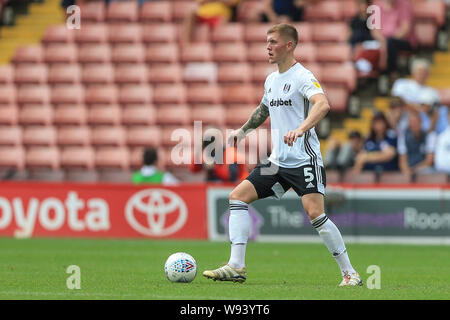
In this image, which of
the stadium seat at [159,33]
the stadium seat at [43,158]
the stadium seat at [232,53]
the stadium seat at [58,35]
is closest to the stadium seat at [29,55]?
the stadium seat at [58,35]

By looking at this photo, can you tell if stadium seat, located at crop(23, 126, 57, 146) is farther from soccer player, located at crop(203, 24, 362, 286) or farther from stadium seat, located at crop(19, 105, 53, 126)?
soccer player, located at crop(203, 24, 362, 286)

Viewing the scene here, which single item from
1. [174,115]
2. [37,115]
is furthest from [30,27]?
[174,115]

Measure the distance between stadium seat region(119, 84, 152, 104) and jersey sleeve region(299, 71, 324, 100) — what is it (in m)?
11.6

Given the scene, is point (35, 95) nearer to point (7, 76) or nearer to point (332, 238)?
point (7, 76)

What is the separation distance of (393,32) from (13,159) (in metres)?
7.76

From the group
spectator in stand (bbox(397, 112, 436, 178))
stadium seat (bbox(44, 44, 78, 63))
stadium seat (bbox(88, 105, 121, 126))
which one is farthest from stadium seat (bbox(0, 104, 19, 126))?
spectator in stand (bbox(397, 112, 436, 178))

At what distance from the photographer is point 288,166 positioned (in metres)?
9.20

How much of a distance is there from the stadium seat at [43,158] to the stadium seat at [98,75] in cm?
170

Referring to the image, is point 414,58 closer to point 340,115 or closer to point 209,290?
point 340,115

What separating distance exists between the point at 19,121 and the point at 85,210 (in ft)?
14.0

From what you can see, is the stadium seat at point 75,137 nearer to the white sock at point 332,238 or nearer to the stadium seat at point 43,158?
the stadium seat at point 43,158

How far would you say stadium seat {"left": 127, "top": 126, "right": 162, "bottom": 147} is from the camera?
19859 millimetres
